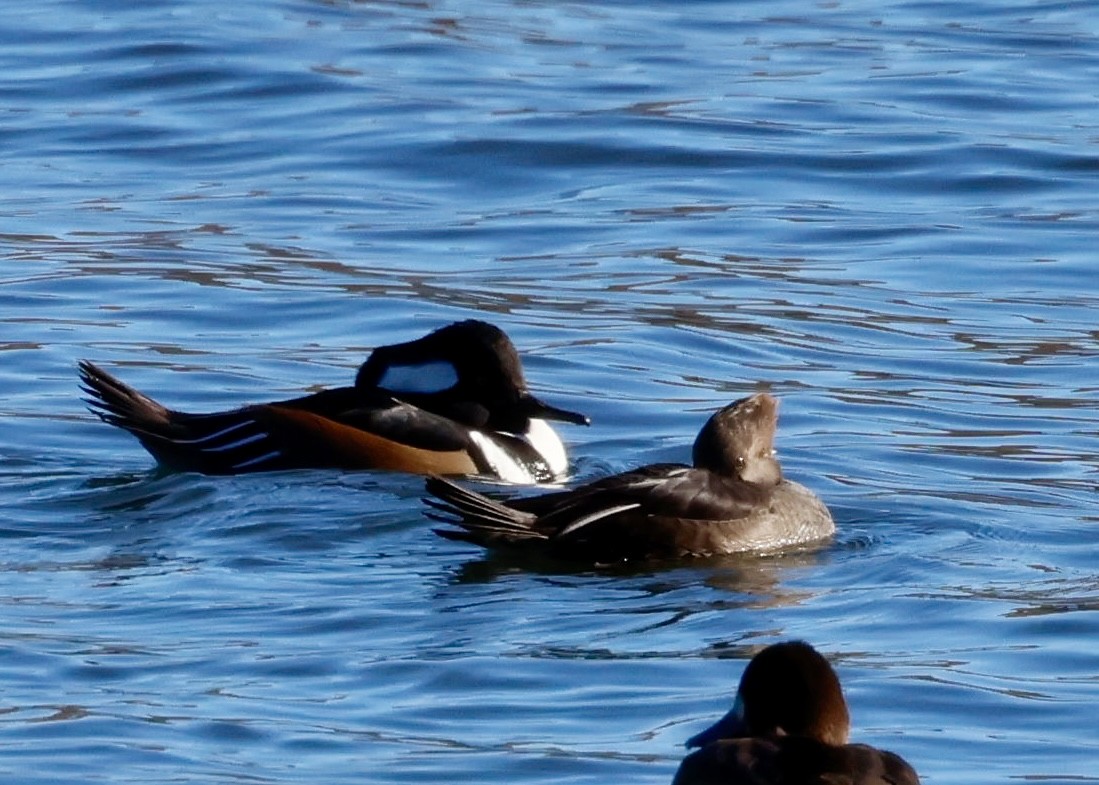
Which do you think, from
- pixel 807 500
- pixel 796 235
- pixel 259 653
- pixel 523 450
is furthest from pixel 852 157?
pixel 259 653

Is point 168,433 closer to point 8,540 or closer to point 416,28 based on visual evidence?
point 8,540

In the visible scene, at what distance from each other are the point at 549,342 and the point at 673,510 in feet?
14.6

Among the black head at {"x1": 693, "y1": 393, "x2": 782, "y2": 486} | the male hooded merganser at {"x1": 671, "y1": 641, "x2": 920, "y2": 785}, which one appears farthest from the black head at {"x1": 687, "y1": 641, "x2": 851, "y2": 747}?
the black head at {"x1": 693, "y1": 393, "x2": 782, "y2": 486}

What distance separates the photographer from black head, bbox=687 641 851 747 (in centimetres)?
614

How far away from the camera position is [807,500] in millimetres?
10109

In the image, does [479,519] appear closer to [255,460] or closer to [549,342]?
[255,460]

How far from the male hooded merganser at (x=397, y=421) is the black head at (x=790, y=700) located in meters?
5.29

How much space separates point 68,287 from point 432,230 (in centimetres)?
258

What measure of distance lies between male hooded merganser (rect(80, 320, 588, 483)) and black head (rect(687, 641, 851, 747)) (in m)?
5.29

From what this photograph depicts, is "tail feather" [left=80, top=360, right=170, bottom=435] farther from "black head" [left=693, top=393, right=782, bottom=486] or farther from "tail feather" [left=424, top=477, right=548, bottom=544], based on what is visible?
"black head" [left=693, top=393, right=782, bottom=486]

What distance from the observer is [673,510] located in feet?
32.2

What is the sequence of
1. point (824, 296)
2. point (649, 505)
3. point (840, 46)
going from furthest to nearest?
point (840, 46)
point (824, 296)
point (649, 505)

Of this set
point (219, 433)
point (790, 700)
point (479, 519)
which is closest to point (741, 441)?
point (479, 519)

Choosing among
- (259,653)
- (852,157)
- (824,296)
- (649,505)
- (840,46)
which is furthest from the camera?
(840,46)
